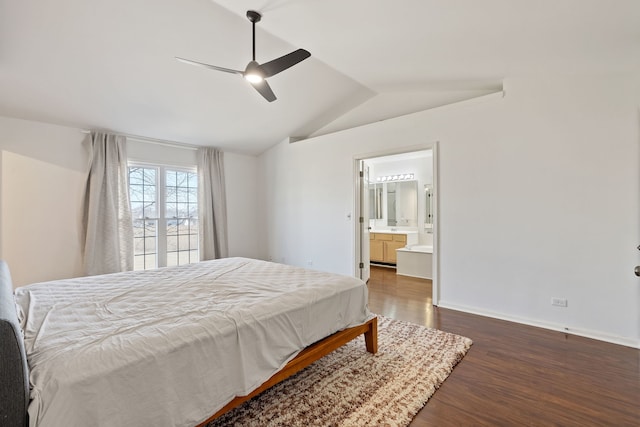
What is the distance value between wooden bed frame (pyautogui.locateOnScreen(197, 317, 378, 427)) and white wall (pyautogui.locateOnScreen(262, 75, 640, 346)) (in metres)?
1.66

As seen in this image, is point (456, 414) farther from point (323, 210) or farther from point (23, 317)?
point (323, 210)

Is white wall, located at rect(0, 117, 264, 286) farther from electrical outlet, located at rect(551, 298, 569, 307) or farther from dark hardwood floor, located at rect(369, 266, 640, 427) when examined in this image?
electrical outlet, located at rect(551, 298, 569, 307)

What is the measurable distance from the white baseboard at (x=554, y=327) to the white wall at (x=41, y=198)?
4.96 metres

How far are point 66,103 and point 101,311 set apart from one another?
3.07 meters

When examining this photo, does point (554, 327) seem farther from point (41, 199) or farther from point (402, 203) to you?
point (41, 199)

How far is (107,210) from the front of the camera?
4.20 meters

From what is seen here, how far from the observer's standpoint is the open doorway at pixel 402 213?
214 inches

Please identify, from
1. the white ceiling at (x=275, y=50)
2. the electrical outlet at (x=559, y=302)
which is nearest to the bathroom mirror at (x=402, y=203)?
the white ceiling at (x=275, y=50)

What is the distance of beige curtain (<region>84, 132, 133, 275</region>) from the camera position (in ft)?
13.4

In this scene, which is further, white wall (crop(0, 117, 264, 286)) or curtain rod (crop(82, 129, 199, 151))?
curtain rod (crop(82, 129, 199, 151))

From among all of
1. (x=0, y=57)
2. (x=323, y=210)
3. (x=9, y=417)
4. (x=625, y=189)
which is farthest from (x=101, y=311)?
(x=625, y=189)

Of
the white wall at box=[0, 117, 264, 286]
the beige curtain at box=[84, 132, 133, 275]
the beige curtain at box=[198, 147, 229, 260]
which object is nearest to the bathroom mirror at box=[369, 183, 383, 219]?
the beige curtain at box=[198, 147, 229, 260]

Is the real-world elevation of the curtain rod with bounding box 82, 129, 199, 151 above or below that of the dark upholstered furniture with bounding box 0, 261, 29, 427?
above

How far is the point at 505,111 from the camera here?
10.7ft
